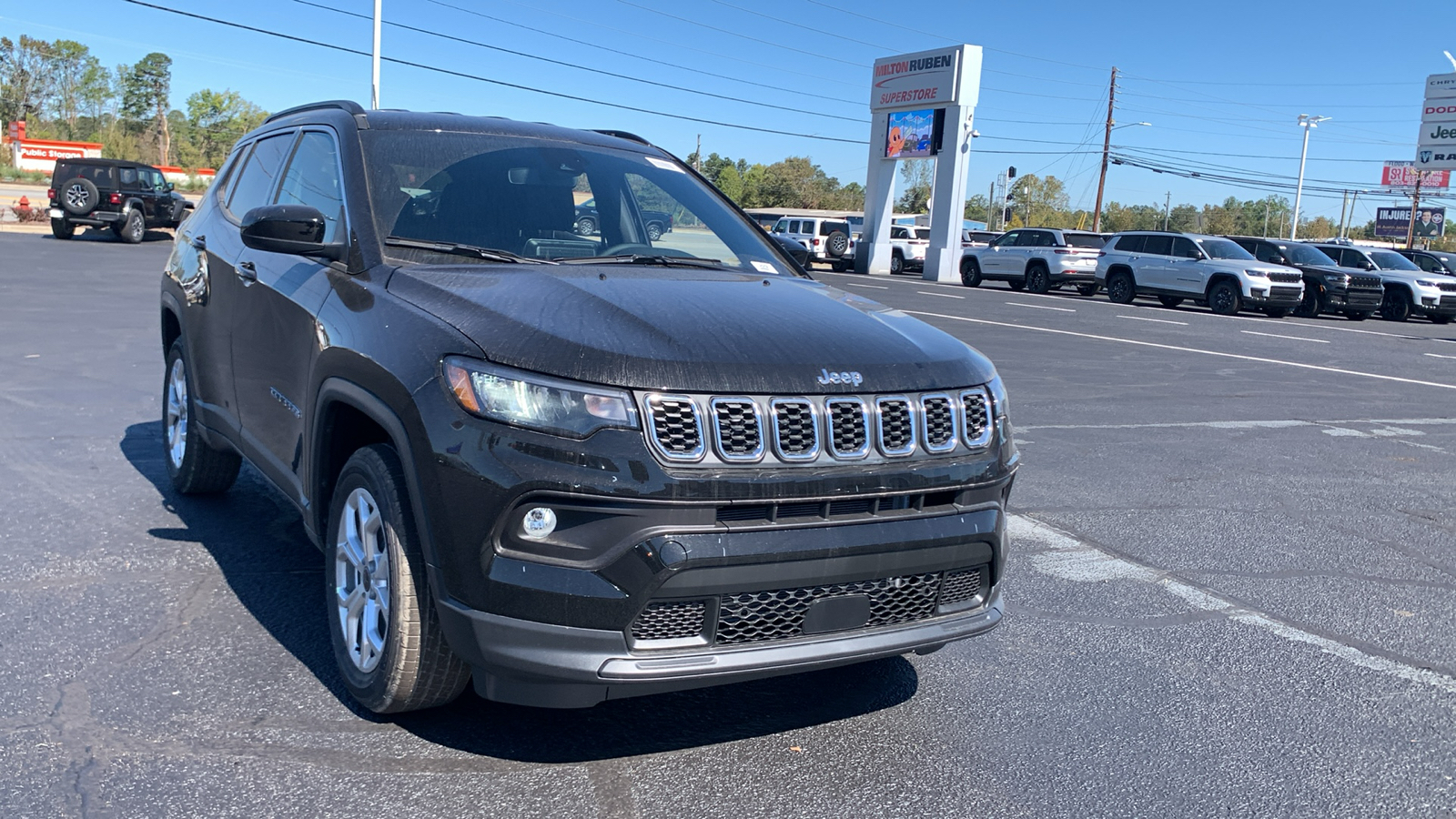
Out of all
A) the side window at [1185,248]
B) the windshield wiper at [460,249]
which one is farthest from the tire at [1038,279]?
the windshield wiper at [460,249]

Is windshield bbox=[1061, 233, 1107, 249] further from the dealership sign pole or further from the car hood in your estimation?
the car hood

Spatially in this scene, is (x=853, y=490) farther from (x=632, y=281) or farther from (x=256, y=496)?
(x=256, y=496)

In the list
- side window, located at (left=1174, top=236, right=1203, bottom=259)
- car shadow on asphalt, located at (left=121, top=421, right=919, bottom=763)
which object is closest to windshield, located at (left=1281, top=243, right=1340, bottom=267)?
side window, located at (left=1174, top=236, right=1203, bottom=259)

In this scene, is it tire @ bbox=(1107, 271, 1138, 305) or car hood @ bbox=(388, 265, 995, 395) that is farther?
tire @ bbox=(1107, 271, 1138, 305)

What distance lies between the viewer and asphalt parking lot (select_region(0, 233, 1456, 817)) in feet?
9.71

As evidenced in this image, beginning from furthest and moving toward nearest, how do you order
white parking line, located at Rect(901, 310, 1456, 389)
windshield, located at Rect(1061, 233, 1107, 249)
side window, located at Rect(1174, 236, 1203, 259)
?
1. windshield, located at Rect(1061, 233, 1107, 249)
2. side window, located at Rect(1174, 236, 1203, 259)
3. white parking line, located at Rect(901, 310, 1456, 389)

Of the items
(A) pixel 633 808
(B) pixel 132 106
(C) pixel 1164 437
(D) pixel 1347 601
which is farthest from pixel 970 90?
(B) pixel 132 106

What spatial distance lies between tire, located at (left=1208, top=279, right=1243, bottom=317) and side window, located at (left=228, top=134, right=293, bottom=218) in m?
24.0

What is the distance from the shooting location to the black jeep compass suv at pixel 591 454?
8.83 feet

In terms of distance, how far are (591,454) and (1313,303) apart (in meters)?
28.1

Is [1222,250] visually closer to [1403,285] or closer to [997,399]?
[1403,285]

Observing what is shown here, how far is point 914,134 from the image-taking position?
39406 mm

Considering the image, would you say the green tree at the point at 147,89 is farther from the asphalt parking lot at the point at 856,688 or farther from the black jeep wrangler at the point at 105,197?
the asphalt parking lot at the point at 856,688

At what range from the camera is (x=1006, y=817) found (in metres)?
2.89
